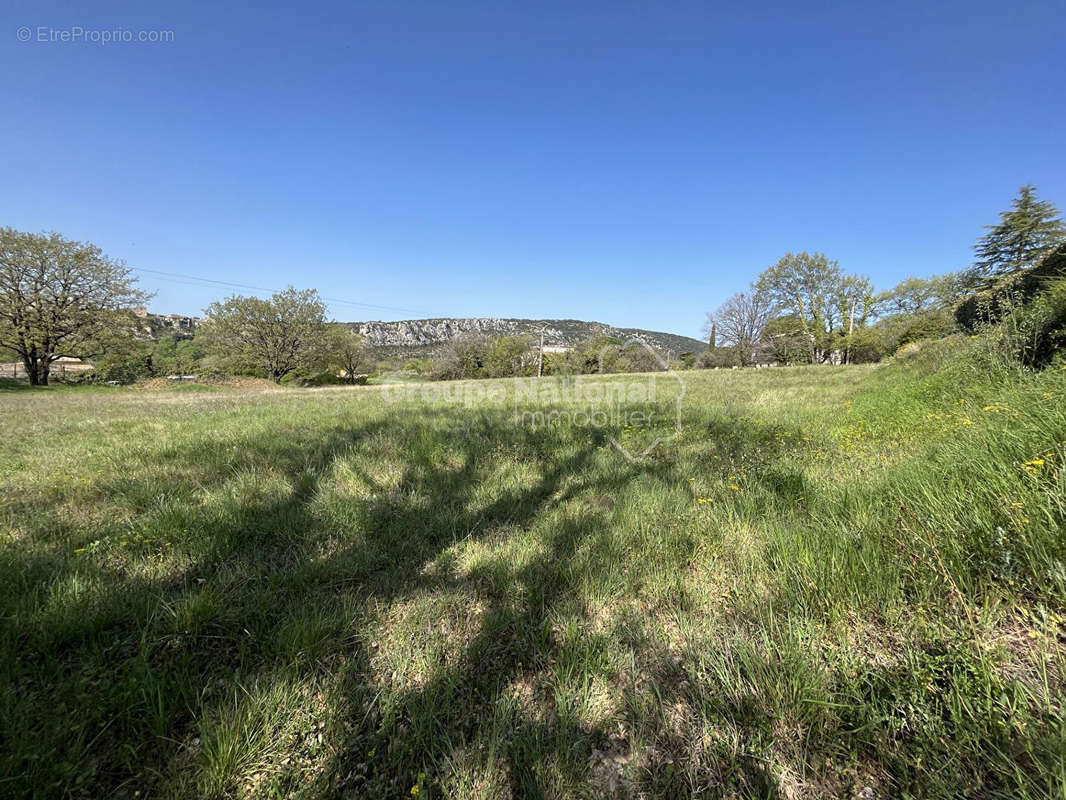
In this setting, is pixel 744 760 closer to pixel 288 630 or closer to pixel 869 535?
pixel 869 535

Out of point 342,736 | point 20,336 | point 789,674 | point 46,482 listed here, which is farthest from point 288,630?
point 20,336

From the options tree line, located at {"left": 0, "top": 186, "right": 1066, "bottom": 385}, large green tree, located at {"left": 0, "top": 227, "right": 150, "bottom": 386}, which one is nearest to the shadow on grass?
tree line, located at {"left": 0, "top": 186, "right": 1066, "bottom": 385}

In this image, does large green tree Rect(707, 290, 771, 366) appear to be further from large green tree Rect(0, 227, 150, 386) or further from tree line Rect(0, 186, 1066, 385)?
large green tree Rect(0, 227, 150, 386)

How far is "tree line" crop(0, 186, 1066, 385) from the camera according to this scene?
2353 centimetres

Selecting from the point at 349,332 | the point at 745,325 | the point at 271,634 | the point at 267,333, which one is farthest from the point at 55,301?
the point at 745,325

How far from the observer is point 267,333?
33781 mm

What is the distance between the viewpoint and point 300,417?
7.78 meters

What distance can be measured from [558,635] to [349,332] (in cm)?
4796

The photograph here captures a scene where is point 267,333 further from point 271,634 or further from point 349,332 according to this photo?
point 271,634

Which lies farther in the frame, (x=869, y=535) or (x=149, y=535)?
(x=149, y=535)

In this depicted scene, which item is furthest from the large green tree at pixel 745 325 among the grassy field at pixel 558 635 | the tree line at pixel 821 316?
the grassy field at pixel 558 635

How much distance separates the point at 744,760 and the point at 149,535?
12.6ft

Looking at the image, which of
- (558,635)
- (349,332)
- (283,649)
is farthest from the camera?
(349,332)

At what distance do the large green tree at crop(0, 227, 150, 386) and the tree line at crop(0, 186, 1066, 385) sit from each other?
6 centimetres
